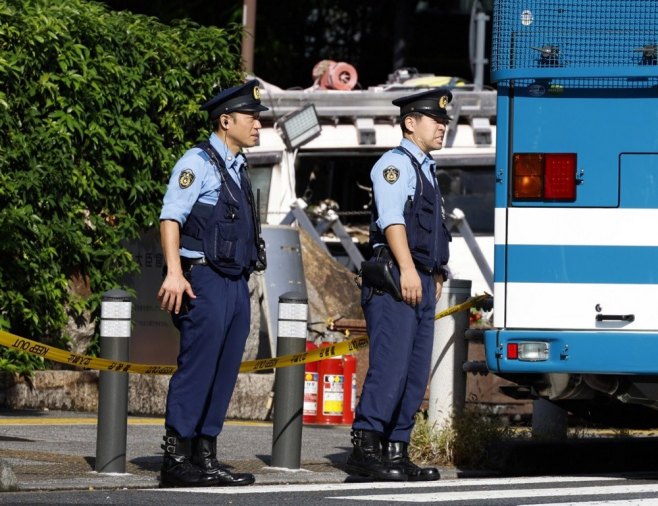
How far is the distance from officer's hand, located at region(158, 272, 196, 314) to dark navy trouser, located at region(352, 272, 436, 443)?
3.61 feet

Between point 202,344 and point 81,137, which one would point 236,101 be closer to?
point 202,344

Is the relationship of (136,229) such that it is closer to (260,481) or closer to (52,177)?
(52,177)

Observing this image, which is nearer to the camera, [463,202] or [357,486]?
[357,486]

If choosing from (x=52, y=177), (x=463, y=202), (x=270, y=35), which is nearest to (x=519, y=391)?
(x=52, y=177)

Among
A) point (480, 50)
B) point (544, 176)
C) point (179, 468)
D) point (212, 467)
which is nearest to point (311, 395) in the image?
point (212, 467)

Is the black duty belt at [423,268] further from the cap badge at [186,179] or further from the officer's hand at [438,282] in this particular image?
the cap badge at [186,179]

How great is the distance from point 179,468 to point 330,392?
14.4ft

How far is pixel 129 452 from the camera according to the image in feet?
29.7

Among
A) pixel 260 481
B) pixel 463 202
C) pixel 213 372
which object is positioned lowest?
pixel 260 481

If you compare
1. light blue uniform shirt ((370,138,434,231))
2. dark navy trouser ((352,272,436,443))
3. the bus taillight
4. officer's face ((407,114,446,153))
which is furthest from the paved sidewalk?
officer's face ((407,114,446,153))

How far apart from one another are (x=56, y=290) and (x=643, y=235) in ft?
17.8

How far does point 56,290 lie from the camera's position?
39.1ft

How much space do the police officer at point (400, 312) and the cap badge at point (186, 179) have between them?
98 centimetres

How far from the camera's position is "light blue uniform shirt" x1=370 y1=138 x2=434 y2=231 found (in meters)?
8.02
